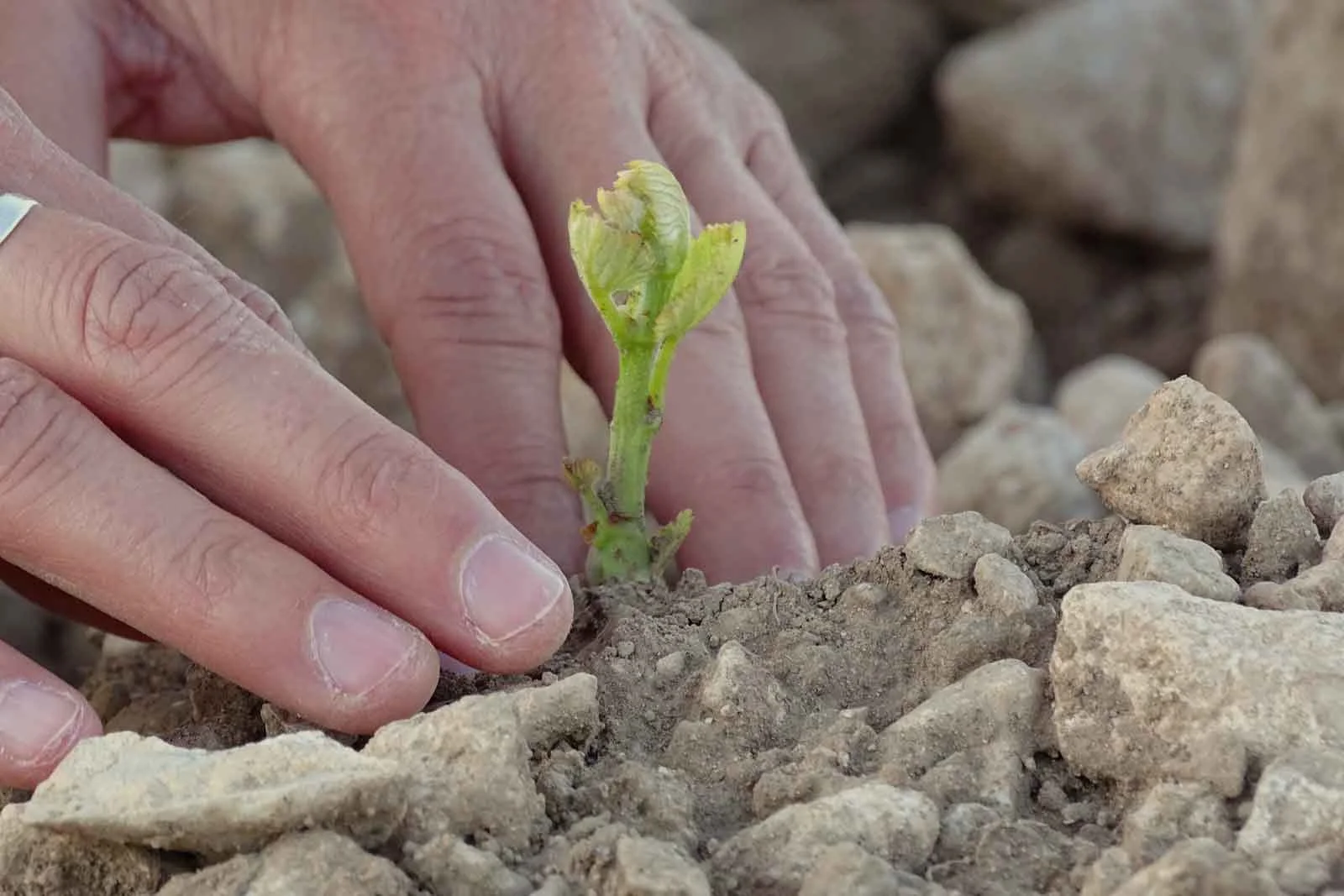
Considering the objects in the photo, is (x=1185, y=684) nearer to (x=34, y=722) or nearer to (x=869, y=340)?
(x=34, y=722)

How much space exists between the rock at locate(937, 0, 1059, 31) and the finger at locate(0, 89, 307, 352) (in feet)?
14.3

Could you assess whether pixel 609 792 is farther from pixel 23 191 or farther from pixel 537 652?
pixel 23 191

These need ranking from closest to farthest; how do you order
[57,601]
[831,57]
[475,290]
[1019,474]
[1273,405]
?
[57,601]
[475,290]
[1019,474]
[1273,405]
[831,57]

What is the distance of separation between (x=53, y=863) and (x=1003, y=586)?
0.61m

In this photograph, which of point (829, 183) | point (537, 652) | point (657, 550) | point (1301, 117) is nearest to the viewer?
point (537, 652)

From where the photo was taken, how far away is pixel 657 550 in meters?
1.25

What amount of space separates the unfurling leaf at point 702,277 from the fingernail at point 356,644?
0.28 meters

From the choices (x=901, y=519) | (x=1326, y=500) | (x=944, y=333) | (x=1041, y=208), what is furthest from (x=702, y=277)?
(x=1041, y=208)

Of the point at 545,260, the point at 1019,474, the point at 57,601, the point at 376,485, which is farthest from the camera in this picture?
the point at 1019,474

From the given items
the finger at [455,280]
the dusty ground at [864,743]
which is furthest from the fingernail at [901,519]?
the dusty ground at [864,743]

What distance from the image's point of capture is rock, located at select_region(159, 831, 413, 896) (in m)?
0.77

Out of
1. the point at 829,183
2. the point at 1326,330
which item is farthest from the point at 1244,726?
the point at 829,183

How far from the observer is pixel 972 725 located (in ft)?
2.99

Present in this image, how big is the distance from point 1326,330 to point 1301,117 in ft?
1.76
